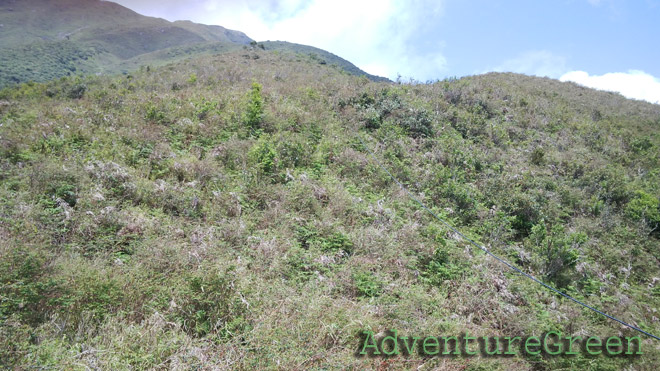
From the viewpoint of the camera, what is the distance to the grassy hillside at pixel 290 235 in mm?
3242

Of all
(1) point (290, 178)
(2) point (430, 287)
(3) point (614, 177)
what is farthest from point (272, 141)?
(3) point (614, 177)

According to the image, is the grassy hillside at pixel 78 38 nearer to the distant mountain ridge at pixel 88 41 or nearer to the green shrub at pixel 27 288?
the distant mountain ridge at pixel 88 41

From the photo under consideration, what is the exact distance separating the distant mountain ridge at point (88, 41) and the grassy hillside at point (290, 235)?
130 ft

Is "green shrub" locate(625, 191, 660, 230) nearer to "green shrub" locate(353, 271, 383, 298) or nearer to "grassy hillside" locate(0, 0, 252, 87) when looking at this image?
"green shrub" locate(353, 271, 383, 298)

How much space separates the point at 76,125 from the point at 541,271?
38.8 feet

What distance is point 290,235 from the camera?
5.48 meters

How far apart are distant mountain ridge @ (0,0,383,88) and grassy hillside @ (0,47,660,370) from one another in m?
39.7

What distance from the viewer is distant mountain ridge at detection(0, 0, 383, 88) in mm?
70688

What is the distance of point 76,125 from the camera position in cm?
775

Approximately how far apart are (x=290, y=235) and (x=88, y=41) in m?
143

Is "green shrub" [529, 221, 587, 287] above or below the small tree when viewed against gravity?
below

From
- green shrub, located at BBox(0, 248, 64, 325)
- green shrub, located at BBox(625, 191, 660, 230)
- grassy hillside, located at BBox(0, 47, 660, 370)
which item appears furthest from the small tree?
green shrub, located at BBox(625, 191, 660, 230)

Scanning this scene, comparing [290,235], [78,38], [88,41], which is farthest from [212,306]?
[78,38]

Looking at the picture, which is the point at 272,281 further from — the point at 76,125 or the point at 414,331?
the point at 76,125
